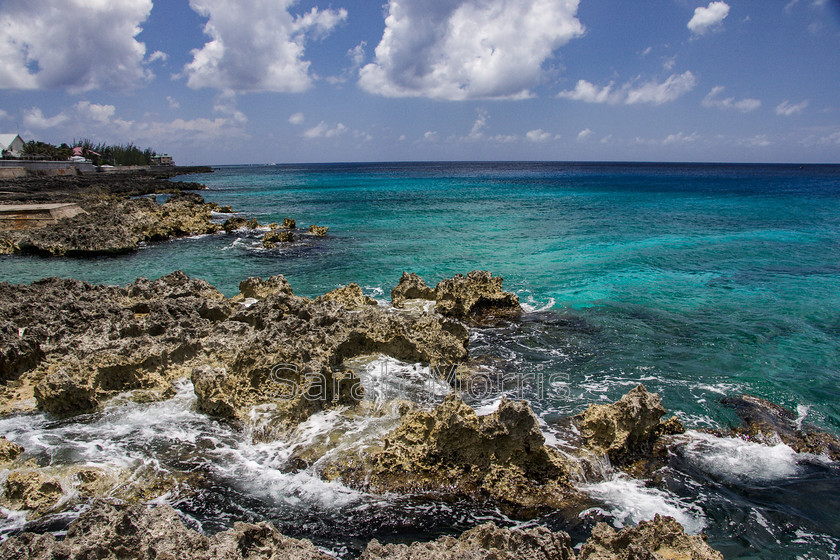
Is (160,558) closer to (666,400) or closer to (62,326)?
(62,326)

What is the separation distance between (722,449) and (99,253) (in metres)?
25.4

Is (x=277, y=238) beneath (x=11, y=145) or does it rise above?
beneath

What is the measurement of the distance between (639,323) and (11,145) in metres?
99.8

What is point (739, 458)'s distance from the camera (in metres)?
7.23

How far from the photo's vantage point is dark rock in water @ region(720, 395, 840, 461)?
24.9 ft

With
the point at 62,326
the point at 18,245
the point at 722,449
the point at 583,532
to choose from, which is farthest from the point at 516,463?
the point at 18,245

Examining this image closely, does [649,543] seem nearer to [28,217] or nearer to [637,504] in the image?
[637,504]

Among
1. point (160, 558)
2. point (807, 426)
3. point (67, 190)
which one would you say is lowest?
point (807, 426)

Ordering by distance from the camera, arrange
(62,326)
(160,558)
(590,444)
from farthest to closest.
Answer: (62,326) < (590,444) < (160,558)

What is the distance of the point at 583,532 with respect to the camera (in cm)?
560

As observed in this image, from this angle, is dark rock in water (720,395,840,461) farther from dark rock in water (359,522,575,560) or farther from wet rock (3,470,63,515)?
wet rock (3,470,63,515)

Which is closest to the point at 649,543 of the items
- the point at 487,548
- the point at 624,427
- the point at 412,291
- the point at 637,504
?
the point at 637,504

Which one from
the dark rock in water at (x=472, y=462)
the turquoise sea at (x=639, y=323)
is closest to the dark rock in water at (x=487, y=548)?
the turquoise sea at (x=639, y=323)

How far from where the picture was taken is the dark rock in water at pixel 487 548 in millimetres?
4348
